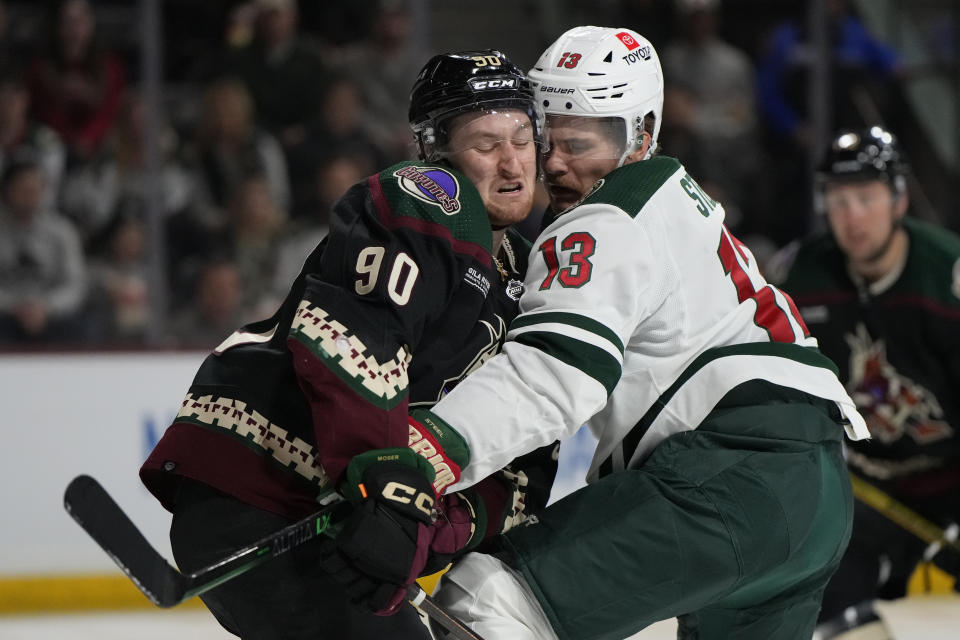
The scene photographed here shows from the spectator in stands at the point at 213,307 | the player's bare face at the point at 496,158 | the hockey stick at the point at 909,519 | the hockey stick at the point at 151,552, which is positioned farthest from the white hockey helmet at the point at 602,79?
the spectator in stands at the point at 213,307

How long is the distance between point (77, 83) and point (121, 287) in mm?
825

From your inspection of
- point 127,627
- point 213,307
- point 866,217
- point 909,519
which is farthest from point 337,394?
point 213,307

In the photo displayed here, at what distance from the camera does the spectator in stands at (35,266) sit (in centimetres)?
462

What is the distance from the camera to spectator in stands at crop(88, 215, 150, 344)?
473 cm

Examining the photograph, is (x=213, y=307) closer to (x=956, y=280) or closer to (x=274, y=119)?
(x=274, y=119)

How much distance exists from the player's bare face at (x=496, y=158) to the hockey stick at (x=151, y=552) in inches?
23.7

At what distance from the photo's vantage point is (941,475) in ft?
12.3

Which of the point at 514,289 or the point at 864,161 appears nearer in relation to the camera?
the point at 514,289

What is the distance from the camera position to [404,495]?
1.72 meters

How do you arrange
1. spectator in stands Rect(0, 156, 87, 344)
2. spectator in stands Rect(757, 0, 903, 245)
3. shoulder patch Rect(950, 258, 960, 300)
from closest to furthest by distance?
shoulder patch Rect(950, 258, 960, 300) < spectator in stands Rect(0, 156, 87, 344) < spectator in stands Rect(757, 0, 903, 245)

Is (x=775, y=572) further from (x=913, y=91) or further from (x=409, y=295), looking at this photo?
(x=913, y=91)

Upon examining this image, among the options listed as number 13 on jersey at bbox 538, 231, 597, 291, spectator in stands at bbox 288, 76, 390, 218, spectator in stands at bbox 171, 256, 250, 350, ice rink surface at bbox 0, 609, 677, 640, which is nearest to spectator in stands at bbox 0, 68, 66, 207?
spectator in stands at bbox 171, 256, 250, 350

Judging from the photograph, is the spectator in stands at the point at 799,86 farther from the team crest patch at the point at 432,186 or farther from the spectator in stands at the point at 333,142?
the team crest patch at the point at 432,186

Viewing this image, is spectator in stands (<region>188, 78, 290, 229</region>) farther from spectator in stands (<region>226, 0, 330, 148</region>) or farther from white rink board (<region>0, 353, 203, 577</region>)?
white rink board (<region>0, 353, 203, 577</region>)
